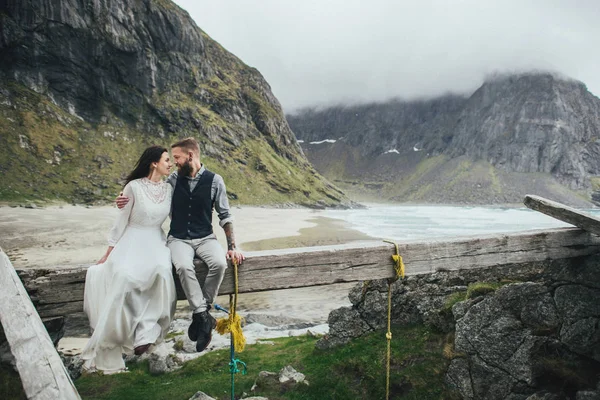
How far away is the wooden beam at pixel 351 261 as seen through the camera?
3.16 m

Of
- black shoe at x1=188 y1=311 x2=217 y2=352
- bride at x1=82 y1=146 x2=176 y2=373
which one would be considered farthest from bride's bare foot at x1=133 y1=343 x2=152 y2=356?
black shoe at x1=188 y1=311 x2=217 y2=352

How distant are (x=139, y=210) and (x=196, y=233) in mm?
629

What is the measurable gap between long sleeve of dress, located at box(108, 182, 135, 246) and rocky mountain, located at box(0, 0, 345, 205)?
6734 centimetres

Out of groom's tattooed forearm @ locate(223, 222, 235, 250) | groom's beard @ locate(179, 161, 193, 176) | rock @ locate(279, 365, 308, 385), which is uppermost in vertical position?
groom's beard @ locate(179, 161, 193, 176)

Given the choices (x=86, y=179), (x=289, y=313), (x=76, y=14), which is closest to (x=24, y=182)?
(x=86, y=179)

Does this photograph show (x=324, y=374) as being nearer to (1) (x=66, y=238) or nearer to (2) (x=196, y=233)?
(2) (x=196, y=233)

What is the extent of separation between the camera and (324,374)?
7.05m

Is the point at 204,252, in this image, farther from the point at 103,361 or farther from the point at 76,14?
the point at 76,14

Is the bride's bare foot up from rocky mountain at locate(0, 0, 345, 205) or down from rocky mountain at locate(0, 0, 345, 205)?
down

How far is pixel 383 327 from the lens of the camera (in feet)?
24.4

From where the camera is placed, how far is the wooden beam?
3.16m

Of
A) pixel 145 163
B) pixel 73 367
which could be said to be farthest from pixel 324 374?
pixel 73 367

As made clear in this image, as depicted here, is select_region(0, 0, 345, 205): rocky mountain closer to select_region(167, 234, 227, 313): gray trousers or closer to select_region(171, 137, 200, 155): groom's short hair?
select_region(171, 137, 200, 155): groom's short hair

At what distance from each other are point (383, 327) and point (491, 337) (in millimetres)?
3043
